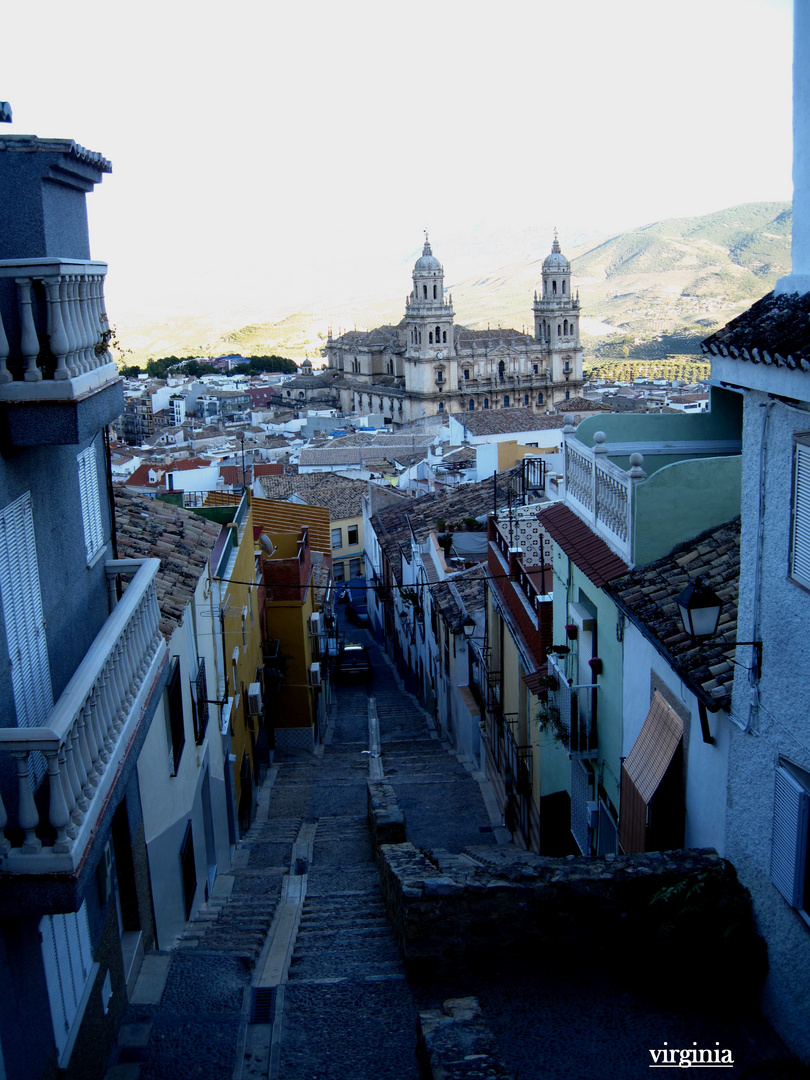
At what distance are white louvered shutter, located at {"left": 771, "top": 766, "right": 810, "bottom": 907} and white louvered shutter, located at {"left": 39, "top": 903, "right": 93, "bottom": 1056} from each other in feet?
14.1

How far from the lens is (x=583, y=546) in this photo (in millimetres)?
10586

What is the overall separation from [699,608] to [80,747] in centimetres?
388

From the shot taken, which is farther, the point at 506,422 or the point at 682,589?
the point at 506,422

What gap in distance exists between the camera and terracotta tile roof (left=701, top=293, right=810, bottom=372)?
5.78 m

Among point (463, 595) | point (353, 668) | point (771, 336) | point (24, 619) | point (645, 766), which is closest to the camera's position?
point (24, 619)

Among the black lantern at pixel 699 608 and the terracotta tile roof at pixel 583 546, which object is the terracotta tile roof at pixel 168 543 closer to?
the terracotta tile roof at pixel 583 546

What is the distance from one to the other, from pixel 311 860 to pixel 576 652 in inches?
192

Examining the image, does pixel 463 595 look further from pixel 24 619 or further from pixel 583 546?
pixel 24 619

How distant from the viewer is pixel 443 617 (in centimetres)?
2170

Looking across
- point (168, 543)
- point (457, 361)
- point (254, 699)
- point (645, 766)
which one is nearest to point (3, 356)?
point (645, 766)

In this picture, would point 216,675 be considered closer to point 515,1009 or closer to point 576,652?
point 576,652

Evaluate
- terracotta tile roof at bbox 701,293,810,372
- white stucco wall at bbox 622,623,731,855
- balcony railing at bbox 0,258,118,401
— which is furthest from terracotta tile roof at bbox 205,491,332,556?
balcony railing at bbox 0,258,118,401

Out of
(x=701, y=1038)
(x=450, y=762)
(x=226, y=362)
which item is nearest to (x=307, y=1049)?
(x=701, y=1038)

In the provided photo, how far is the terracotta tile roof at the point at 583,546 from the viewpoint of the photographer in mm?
9625
